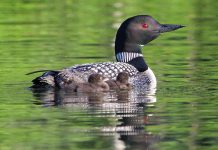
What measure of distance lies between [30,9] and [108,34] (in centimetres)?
425

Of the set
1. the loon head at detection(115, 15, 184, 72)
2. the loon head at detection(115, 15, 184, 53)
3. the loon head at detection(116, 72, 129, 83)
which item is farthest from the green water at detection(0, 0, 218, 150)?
the loon head at detection(115, 15, 184, 53)

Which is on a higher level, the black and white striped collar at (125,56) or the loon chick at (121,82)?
the black and white striped collar at (125,56)

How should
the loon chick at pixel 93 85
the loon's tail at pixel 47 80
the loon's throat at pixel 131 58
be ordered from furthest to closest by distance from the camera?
the loon's throat at pixel 131 58 → the loon's tail at pixel 47 80 → the loon chick at pixel 93 85

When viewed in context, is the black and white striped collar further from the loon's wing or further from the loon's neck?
the loon's wing

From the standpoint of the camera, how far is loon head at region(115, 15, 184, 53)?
41.1 feet

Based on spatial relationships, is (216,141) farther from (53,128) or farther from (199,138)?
(53,128)

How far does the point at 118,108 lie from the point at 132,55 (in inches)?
90.0

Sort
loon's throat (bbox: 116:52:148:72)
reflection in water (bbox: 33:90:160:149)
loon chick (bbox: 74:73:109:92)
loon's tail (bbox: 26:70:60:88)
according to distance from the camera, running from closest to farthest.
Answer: reflection in water (bbox: 33:90:160:149), loon chick (bbox: 74:73:109:92), loon's tail (bbox: 26:70:60:88), loon's throat (bbox: 116:52:148:72)

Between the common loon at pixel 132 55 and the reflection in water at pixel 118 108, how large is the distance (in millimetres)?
242

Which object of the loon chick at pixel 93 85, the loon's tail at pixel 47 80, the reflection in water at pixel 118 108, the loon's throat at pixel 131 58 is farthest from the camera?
the loon's throat at pixel 131 58

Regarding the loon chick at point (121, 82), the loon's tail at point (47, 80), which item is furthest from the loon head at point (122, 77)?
the loon's tail at point (47, 80)

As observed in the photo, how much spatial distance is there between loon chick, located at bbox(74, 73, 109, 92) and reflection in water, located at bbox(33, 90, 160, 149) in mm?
103

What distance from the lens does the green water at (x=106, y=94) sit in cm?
893

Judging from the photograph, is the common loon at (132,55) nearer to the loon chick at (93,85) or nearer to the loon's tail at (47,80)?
the loon's tail at (47,80)
